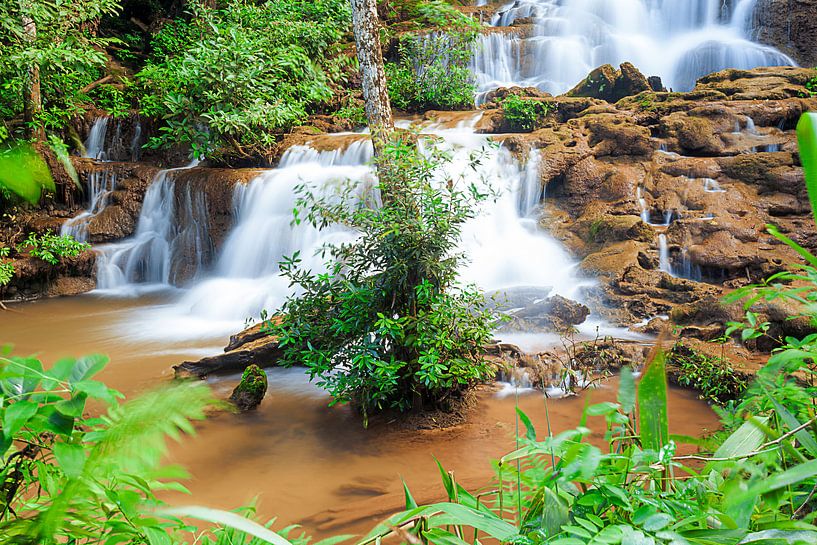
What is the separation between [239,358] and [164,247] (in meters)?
5.99

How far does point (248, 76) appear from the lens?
9781mm

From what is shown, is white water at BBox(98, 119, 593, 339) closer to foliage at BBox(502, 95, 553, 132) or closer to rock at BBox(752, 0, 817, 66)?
foliage at BBox(502, 95, 553, 132)

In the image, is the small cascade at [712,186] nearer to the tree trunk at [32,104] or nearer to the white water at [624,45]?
the white water at [624,45]

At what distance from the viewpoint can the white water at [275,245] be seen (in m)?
8.29

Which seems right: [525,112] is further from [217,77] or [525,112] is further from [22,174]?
[22,174]

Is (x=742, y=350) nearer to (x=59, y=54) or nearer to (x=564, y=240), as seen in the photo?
(x=564, y=240)

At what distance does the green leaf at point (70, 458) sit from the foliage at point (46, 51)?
10503mm

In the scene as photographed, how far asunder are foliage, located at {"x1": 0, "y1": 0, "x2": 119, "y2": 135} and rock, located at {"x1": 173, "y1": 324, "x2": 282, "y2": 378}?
656 centimetres

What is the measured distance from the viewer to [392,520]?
2.60ft

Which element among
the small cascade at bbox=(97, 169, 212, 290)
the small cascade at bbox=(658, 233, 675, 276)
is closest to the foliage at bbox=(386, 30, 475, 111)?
the small cascade at bbox=(97, 169, 212, 290)

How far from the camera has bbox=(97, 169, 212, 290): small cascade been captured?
409 inches

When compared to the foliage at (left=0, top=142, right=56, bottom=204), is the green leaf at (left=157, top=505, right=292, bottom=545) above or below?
below

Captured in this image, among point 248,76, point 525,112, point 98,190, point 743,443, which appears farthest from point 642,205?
point 98,190

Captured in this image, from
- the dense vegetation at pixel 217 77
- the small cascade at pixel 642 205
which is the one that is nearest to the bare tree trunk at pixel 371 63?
the dense vegetation at pixel 217 77
